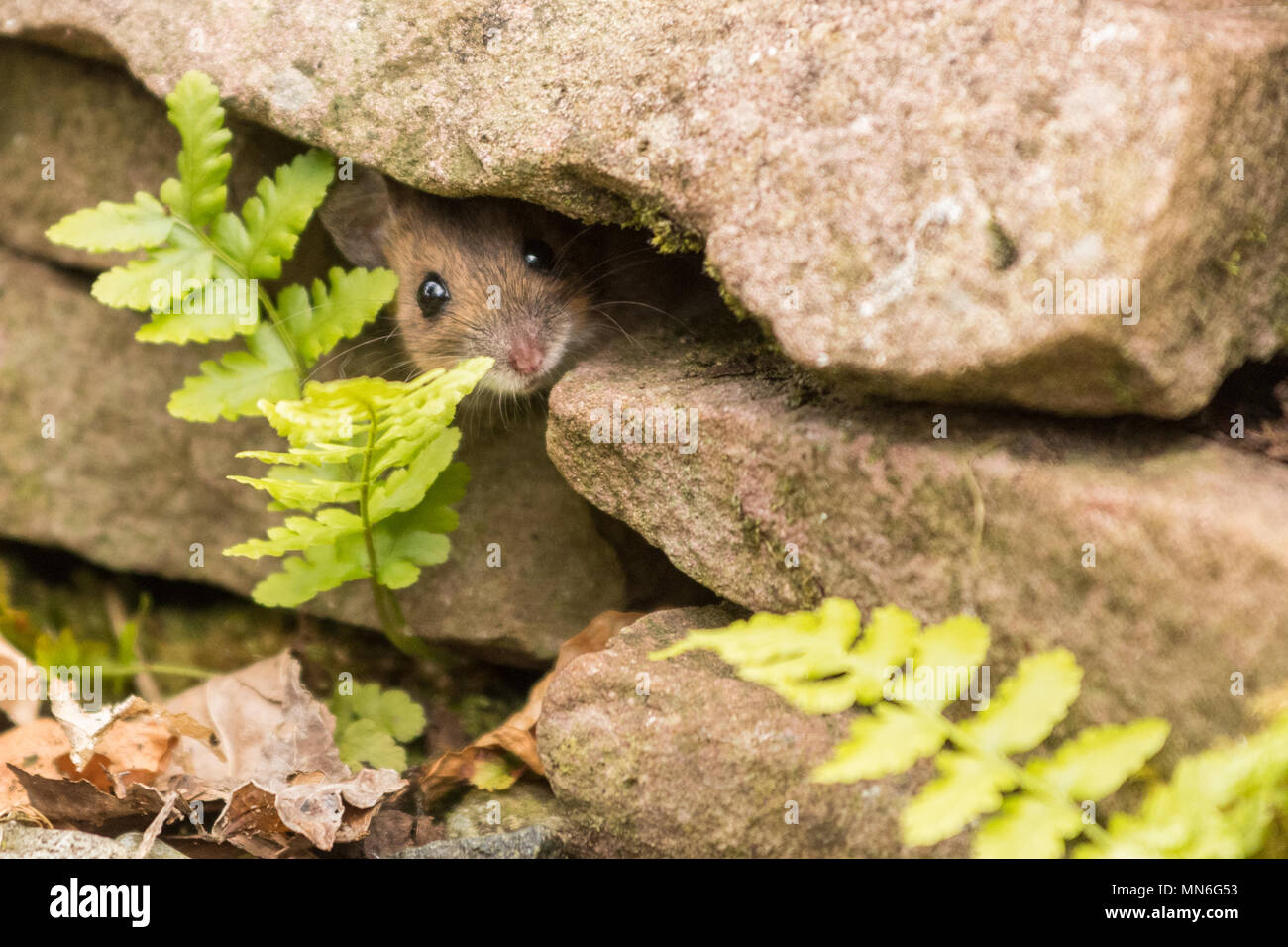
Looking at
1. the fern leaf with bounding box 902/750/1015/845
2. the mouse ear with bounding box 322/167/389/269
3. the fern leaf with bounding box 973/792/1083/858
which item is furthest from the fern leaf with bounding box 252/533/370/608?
the fern leaf with bounding box 973/792/1083/858

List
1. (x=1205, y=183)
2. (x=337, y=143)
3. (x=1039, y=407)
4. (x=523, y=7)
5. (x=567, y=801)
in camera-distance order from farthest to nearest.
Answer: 1. (x=337, y=143)
2. (x=523, y=7)
3. (x=567, y=801)
4. (x=1039, y=407)
5. (x=1205, y=183)

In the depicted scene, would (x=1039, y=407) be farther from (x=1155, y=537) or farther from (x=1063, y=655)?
(x=1063, y=655)

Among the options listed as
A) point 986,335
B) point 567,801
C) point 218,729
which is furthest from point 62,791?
point 986,335

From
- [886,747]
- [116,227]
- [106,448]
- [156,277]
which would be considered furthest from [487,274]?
[886,747]

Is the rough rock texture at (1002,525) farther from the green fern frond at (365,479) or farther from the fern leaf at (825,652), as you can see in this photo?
the green fern frond at (365,479)

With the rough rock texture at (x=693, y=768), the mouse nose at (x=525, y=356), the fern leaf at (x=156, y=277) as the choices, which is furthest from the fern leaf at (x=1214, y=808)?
the fern leaf at (x=156, y=277)

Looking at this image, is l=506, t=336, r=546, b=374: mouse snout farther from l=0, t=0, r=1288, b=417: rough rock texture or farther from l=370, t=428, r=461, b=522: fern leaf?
l=0, t=0, r=1288, b=417: rough rock texture
